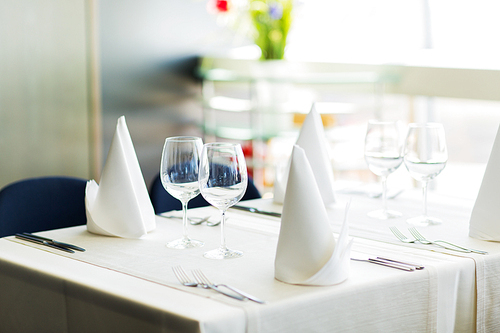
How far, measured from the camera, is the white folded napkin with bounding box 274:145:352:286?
3.11 ft

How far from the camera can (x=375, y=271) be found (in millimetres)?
1023

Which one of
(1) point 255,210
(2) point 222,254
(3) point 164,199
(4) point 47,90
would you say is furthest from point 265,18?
(2) point 222,254

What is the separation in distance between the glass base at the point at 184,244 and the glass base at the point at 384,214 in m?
0.48

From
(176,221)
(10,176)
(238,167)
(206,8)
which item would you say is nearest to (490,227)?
(238,167)

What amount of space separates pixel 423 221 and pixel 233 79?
8.03 ft

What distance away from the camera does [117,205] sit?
1.29 m

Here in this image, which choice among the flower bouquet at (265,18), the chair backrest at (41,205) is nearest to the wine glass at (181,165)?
the chair backrest at (41,205)

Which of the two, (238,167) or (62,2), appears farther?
(62,2)

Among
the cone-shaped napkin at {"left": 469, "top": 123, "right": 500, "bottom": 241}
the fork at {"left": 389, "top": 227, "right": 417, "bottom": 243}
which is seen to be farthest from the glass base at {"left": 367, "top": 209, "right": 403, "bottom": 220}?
the cone-shaped napkin at {"left": 469, "top": 123, "right": 500, "bottom": 241}

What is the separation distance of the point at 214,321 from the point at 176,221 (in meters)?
0.68

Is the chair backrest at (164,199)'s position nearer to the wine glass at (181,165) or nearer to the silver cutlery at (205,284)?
the wine glass at (181,165)

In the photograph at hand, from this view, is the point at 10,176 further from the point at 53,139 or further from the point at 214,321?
the point at 214,321

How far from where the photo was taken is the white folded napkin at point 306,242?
95 cm

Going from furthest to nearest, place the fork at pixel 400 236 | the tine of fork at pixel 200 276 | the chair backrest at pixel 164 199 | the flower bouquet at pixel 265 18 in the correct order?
1. the flower bouquet at pixel 265 18
2. the chair backrest at pixel 164 199
3. the fork at pixel 400 236
4. the tine of fork at pixel 200 276
